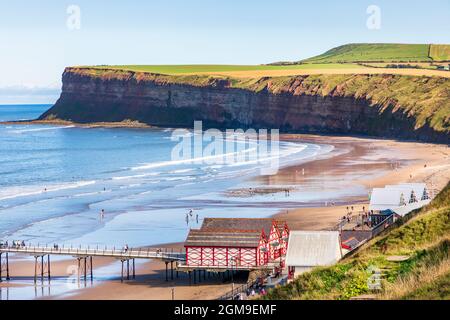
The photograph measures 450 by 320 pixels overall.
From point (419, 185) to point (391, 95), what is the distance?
4517 inches

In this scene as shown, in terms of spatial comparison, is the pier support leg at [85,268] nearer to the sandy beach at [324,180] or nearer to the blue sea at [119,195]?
the sandy beach at [324,180]

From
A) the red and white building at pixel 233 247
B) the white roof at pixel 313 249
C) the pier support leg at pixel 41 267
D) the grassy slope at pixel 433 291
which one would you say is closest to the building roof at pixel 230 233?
the red and white building at pixel 233 247

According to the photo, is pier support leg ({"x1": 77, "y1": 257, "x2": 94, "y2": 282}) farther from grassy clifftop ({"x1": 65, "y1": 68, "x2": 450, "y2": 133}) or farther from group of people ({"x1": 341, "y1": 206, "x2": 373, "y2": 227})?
grassy clifftop ({"x1": 65, "y1": 68, "x2": 450, "y2": 133})

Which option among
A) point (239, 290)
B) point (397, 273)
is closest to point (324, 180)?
point (239, 290)

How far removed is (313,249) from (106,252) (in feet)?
48.5

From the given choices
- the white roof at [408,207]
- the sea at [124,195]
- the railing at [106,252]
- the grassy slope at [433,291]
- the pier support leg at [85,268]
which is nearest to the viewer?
the grassy slope at [433,291]

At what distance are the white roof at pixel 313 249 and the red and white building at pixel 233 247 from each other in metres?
4.83

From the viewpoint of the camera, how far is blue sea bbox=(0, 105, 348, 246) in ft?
221

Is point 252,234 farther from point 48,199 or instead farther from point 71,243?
point 48,199

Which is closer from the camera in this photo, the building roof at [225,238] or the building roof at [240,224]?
the building roof at [225,238]

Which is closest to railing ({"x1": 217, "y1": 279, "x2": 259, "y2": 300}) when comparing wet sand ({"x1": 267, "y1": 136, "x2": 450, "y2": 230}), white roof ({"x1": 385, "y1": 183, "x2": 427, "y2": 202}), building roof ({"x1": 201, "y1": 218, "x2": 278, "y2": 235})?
building roof ({"x1": 201, "y1": 218, "x2": 278, "y2": 235})

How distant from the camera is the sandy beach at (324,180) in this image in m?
49.3

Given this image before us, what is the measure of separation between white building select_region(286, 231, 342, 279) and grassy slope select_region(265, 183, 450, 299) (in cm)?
1480

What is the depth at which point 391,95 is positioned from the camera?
7072 inches
